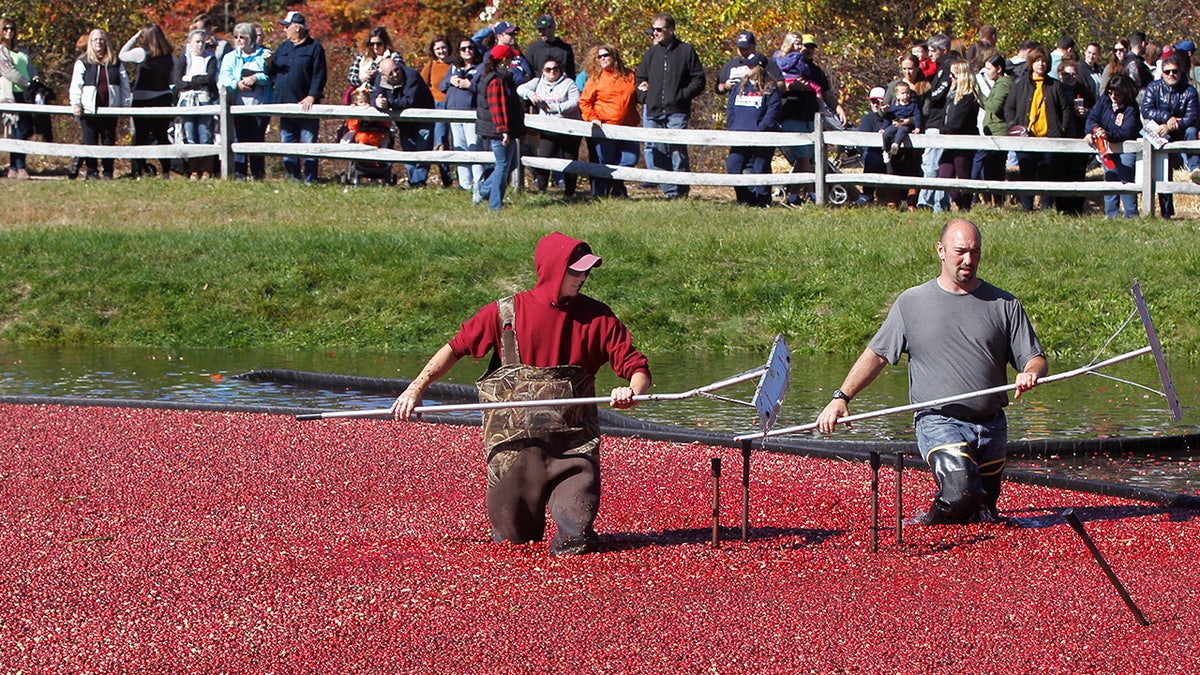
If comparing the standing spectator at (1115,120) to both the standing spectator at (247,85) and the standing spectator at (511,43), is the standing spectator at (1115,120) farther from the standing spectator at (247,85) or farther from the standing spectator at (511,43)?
the standing spectator at (247,85)

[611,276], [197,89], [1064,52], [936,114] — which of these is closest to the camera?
[611,276]

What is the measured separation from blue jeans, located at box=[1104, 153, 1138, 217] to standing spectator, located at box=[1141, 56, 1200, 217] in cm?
61

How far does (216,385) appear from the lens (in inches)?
505

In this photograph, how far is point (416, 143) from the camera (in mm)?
21031

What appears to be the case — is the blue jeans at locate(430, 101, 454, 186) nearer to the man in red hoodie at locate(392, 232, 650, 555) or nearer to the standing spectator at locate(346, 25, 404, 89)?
the standing spectator at locate(346, 25, 404, 89)

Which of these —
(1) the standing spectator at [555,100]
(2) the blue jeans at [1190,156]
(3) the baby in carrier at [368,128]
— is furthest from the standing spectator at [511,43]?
(2) the blue jeans at [1190,156]

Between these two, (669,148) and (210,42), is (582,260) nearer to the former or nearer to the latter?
(669,148)

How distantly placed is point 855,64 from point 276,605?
20706mm

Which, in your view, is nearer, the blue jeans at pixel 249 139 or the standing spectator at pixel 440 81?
the standing spectator at pixel 440 81

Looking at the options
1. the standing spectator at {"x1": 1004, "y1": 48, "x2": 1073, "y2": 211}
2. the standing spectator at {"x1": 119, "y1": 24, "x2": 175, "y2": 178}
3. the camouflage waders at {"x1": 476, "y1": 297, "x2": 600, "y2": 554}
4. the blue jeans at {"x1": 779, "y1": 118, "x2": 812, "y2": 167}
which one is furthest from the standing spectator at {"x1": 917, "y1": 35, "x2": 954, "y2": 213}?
the camouflage waders at {"x1": 476, "y1": 297, "x2": 600, "y2": 554}

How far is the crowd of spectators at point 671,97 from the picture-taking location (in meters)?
18.2

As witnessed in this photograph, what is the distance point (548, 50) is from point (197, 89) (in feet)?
16.2

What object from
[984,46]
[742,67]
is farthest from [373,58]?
[984,46]

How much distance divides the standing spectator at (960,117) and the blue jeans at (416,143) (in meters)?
6.32
